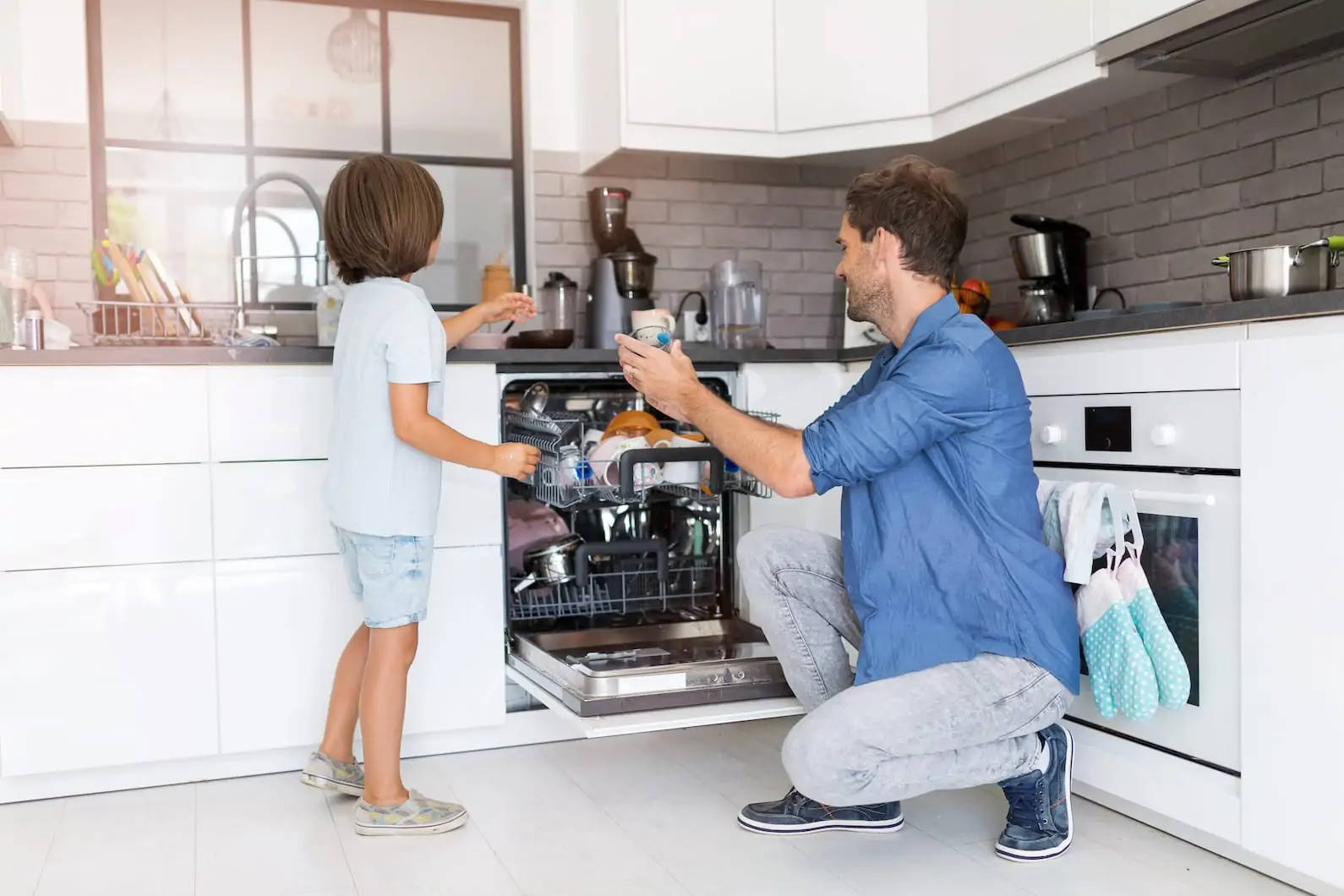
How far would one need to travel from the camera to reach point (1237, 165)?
2549 mm

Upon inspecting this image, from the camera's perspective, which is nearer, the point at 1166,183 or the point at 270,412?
the point at 270,412

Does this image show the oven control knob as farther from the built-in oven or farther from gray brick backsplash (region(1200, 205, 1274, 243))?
gray brick backsplash (region(1200, 205, 1274, 243))

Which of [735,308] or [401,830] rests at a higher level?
[735,308]

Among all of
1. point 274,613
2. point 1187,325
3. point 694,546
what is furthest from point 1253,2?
point 274,613

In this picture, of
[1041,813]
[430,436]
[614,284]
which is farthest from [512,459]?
[614,284]

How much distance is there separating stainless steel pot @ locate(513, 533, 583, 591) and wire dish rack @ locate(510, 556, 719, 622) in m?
0.02

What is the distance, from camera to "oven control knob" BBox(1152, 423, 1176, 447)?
1.94 m

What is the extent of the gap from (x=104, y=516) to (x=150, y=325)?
0.73 meters

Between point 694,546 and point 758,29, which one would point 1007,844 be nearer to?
point 694,546

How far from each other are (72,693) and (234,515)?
1.49 ft

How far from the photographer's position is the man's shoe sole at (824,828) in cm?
209

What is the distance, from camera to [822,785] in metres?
1.87

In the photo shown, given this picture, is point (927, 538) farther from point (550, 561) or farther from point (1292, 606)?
point (550, 561)

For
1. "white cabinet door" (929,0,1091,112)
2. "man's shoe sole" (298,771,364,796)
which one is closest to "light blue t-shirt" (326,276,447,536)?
"man's shoe sole" (298,771,364,796)
